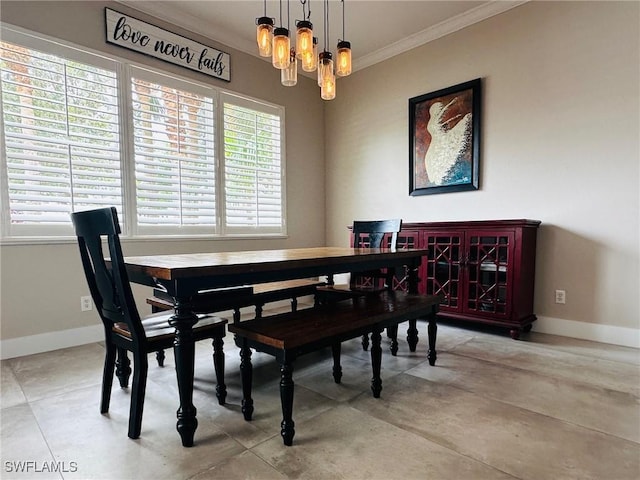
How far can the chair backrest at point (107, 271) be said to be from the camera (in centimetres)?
143

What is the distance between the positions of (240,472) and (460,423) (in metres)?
1.01

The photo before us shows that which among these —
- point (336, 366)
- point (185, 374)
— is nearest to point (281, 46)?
point (185, 374)

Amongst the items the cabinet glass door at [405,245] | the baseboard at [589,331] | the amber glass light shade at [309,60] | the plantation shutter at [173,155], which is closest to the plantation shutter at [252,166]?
the plantation shutter at [173,155]

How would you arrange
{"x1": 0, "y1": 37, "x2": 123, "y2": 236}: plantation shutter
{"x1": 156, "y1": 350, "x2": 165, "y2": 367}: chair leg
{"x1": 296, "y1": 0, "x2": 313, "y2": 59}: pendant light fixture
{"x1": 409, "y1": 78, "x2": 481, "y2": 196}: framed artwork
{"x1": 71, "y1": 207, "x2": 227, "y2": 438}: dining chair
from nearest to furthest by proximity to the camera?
{"x1": 71, "y1": 207, "x2": 227, "y2": 438}: dining chair
{"x1": 296, "y1": 0, "x2": 313, "y2": 59}: pendant light fixture
{"x1": 156, "y1": 350, "x2": 165, "y2": 367}: chair leg
{"x1": 0, "y1": 37, "x2": 123, "y2": 236}: plantation shutter
{"x1": 409, "y1": 78, "x2": 481, "y2": 196}: framed artwork

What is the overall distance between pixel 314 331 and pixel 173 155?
8.28 ft

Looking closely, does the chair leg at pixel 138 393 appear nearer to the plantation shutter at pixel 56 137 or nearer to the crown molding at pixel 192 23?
the plantation shutter at pixel 56 137

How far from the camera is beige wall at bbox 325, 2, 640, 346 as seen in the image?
8.77ft

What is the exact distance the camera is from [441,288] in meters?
3.29

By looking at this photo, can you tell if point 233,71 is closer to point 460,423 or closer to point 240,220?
point 240,220

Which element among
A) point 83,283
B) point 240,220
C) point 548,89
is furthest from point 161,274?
point 548,89

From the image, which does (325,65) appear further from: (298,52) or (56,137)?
(56,137)

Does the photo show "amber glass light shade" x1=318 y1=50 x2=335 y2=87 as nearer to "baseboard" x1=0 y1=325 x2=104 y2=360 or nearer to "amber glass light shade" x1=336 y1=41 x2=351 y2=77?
"amber glass light shade" x1=336 y1=41 x2=351 y2=77

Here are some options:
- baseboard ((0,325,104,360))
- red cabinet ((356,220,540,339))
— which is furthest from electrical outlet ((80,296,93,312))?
red cabinet ((356,220,540,339))

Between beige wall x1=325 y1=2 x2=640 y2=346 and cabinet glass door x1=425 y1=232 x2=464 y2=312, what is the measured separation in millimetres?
464
